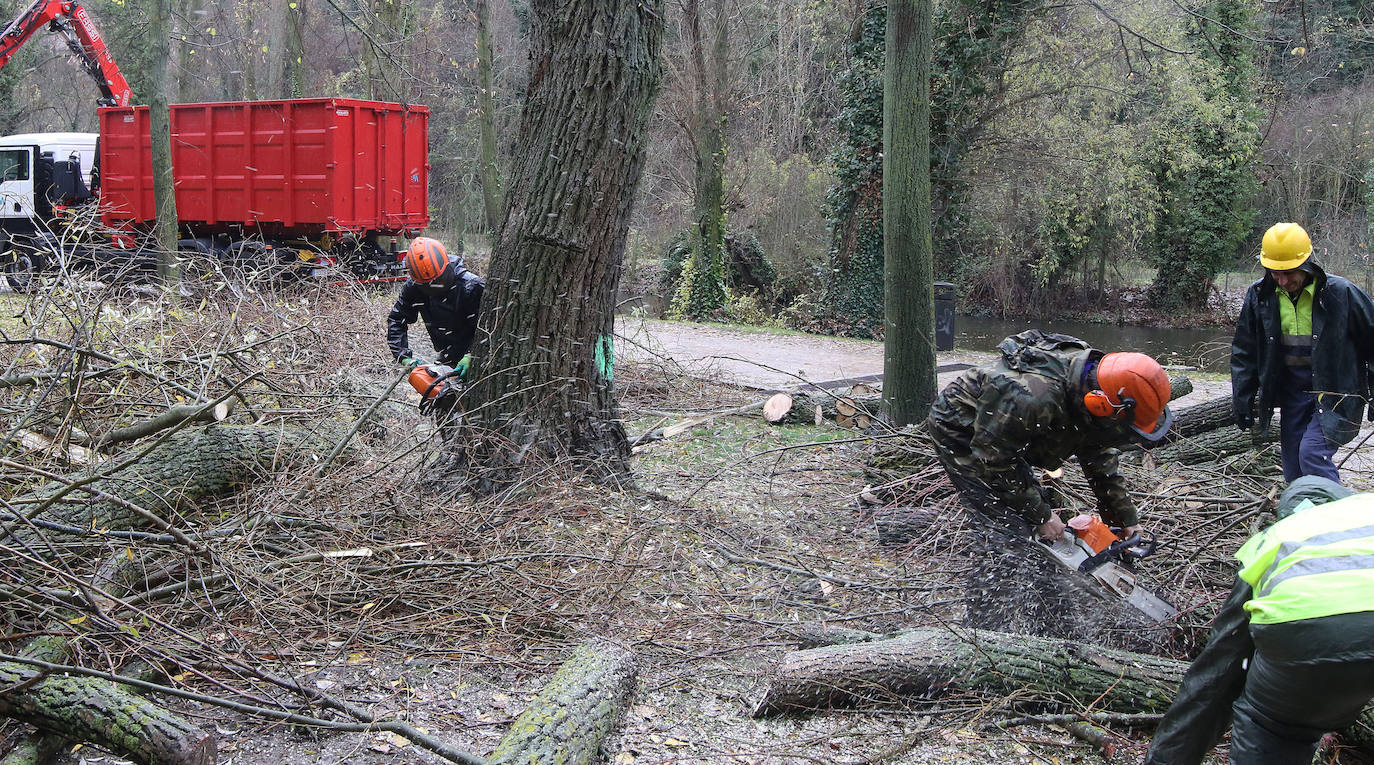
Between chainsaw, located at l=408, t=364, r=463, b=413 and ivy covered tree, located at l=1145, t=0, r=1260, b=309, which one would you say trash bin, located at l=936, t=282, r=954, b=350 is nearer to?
ivy covered tree, located at l=1145, t=0, r=1260, b=309

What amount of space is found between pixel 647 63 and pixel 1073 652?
12.0 feet

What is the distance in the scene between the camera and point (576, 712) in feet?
9.73

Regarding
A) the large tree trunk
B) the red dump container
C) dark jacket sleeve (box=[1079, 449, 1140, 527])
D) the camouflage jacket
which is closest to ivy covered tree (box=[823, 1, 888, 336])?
the red dump container

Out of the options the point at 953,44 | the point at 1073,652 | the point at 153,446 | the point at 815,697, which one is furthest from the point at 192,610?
the point at 953,44

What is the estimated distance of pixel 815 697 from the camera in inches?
131

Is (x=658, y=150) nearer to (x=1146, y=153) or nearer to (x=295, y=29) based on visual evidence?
(x=295, y=29)

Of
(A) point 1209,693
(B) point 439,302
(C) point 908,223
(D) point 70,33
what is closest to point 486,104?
(D) point 70,33

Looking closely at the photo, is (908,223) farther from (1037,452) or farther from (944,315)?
(944,315)

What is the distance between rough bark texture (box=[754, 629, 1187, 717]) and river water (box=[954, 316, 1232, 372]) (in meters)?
15.0

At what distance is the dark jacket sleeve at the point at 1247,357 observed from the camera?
522 cm

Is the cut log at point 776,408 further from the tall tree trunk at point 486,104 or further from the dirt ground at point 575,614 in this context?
the tall tree trunk at point 486,104

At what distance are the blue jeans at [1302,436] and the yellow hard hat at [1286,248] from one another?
621 millimetres

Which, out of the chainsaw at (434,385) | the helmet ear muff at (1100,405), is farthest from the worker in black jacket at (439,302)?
the helmet ear muff at (1100,405)

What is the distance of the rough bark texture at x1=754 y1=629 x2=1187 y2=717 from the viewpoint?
3.28 meters
